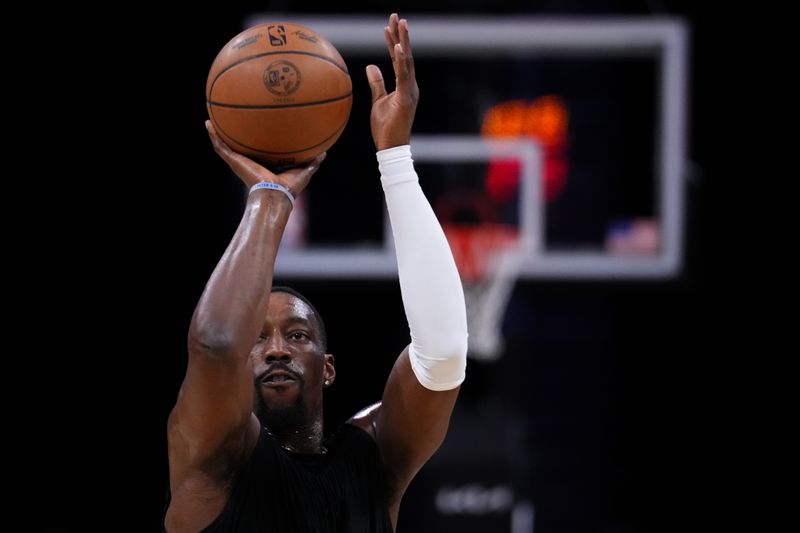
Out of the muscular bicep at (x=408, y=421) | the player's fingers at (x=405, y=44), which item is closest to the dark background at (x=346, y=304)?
the muscular bicep at (x=408, y=421)

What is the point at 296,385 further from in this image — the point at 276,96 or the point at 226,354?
the point at 276,96

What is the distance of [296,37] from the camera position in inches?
101

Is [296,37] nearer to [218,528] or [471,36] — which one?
[218,528]

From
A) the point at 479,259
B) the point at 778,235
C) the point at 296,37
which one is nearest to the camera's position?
the point at 296,37

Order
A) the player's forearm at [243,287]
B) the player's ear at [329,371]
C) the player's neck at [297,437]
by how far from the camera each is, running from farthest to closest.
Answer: the player's ear at [329,371] → the player's neck at [297,437] → the player's forearm at [243,287]

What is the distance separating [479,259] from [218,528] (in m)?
4.24

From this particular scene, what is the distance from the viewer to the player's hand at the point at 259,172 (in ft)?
7.95

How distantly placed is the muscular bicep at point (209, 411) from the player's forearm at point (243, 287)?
0.13 ft

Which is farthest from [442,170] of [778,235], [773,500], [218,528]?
[218,528]

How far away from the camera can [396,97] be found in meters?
2.63

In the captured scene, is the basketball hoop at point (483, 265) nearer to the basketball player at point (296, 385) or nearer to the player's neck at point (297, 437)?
the basketball player at point (296, 385)

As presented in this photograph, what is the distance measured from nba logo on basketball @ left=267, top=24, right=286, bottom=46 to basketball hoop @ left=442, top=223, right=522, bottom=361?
12.7ft

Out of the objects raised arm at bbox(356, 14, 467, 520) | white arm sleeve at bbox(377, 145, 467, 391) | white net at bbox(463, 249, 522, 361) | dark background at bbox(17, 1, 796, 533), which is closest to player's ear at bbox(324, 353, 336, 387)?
raised arm at bbox(356, 14, 467, 520)

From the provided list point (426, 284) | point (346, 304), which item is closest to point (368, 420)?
point (426, 284)
